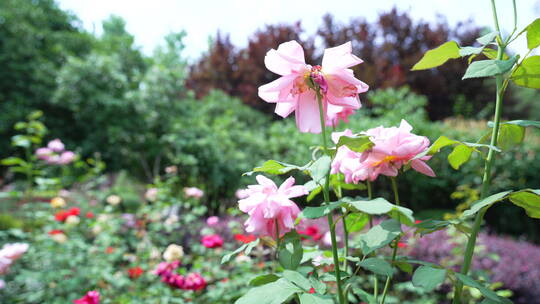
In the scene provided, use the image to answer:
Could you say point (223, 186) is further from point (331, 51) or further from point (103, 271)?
point (331, 51)

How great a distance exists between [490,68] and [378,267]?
0.33m

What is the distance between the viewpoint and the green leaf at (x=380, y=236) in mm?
Answer: 544

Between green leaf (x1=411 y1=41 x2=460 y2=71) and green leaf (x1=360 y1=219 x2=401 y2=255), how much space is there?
26 cm

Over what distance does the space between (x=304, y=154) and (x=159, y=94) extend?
2.06 meters

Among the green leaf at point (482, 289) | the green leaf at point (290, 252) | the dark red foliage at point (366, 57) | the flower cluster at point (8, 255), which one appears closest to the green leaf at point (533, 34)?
the green leaf at point (482, 289)

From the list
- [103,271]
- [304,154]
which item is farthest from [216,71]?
[103,271]

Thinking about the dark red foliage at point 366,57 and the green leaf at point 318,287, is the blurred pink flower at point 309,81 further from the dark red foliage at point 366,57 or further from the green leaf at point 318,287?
the dark red foliage at point 366,57

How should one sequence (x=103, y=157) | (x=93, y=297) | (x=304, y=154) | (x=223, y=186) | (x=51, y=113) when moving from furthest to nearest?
(x=51, y=113)
(x=103, y=157)
(x=304, y=154)
(x=223, y=186)
(x=93, y=297)

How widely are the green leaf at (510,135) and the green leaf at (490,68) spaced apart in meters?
0.15

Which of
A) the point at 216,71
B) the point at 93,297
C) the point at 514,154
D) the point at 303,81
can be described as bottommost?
the point at 514,154

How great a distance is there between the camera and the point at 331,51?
0.58m

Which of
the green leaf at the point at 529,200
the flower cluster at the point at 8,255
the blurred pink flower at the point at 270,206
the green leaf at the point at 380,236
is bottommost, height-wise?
the flower cluster at the point at 8,255

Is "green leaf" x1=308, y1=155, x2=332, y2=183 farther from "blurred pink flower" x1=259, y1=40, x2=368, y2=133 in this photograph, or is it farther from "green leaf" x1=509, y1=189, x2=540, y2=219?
"green leaf" x1=509, y1=189, x2=540, y2=219

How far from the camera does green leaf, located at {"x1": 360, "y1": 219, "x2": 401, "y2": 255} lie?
54cm
